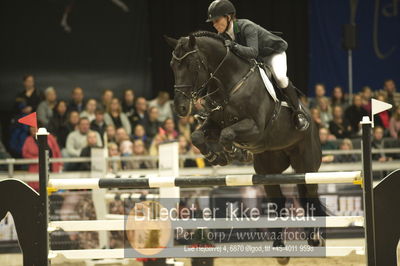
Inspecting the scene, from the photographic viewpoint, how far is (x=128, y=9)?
11430 millimetres

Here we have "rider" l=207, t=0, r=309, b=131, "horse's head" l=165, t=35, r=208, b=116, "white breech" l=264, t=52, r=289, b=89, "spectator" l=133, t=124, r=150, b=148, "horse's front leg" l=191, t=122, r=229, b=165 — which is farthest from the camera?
"spectator" l=133, t=124, r=150, b=148

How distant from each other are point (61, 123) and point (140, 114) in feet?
3.96

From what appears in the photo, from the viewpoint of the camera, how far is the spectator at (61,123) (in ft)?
30.6

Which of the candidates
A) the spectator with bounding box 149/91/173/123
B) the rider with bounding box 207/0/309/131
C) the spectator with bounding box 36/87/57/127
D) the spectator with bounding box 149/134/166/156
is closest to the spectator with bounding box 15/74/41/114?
the spectator with bounding box 36/87/57/127

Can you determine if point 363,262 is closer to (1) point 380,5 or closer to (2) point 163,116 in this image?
(2) point 163,116

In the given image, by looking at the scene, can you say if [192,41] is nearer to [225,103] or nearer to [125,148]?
[225,103]

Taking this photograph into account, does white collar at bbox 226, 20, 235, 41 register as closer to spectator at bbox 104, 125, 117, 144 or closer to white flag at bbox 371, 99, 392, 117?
white flag at bbox 371, 99, 392, 117

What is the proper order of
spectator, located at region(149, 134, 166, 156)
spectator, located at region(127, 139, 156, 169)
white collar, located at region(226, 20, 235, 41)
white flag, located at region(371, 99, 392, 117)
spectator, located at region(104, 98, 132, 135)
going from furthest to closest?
spectator, located at region(104, 98, 132, 135)
spectator, located at region(149, 134, 166, 156)
spectator, located at region(127, 139, 156, 169)
white collar, located at region(226, 20, 235, 41)
white flag, located at region(371, 99, 392, 117)

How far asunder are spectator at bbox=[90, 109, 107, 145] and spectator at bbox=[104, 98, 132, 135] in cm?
22

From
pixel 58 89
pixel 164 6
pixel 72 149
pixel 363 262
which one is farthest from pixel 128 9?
pixel 363 262

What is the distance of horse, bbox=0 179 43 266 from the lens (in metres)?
4.61

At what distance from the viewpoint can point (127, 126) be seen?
979 cm

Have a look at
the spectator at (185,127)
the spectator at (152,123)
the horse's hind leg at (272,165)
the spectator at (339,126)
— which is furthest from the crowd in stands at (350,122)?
the horse's hind leg at (272,165)

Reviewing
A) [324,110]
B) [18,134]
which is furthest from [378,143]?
[18,134]
